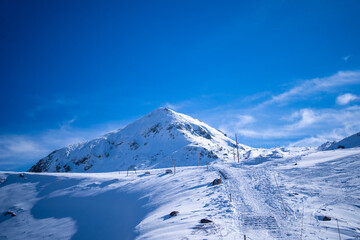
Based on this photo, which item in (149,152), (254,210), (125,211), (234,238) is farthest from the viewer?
(149,152)

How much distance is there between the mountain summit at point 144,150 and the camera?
84000 mm

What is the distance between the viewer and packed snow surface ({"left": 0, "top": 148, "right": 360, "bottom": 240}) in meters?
10.9

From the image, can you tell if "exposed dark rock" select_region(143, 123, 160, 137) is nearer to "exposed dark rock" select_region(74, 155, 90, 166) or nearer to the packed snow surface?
"exposed dark rock" select_region(74, 155, 90, 166)

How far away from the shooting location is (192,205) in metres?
15.7

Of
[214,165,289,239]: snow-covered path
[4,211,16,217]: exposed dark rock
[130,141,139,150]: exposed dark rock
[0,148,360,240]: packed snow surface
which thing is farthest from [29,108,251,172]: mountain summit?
[214,165,289,239]: snow-covered path

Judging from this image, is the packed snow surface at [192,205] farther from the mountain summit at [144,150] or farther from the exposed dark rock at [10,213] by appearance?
the mountain summit at [144,150]

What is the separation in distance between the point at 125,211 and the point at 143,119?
116 metres

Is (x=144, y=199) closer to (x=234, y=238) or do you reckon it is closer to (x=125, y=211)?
(x=125, y=211)

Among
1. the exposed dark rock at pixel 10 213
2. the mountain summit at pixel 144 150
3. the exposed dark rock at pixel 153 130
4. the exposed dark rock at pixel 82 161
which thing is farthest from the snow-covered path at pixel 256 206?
the exposed dark rock at pixel 82 161

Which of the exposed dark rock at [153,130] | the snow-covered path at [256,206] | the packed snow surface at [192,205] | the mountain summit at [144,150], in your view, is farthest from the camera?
the exposed dark rock at [153,130]

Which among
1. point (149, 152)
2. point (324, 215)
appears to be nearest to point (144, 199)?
point (324, 215)

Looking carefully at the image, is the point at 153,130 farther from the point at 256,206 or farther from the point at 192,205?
the point at 256,206

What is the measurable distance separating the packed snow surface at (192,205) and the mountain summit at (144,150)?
5027cm

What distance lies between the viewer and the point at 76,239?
61.4 ft
